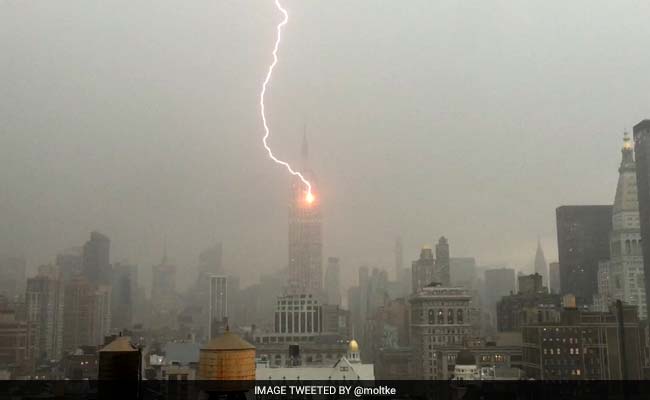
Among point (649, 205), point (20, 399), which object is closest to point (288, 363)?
point (20, 399)

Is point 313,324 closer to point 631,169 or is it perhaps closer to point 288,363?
point 288,363

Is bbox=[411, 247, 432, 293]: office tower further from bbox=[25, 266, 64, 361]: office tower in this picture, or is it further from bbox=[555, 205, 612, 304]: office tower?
bbox=[25, 266, 64, 361]: office tower

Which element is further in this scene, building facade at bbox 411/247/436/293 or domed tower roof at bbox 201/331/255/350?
building facade at bbox 411/247/436/293

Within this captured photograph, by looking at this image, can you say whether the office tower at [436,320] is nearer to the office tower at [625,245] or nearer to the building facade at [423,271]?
the building facade at [423,271]

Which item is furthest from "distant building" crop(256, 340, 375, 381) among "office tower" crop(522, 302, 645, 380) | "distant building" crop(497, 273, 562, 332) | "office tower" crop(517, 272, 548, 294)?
"office tower" crop(517, 272, 548, 294)

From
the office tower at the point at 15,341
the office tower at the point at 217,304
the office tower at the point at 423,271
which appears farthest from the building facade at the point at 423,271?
the office tower at the point at 15,341

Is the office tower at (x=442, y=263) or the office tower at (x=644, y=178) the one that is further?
the office tower at (x=644, y=178)

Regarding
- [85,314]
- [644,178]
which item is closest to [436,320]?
[644,178]
